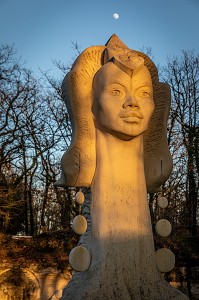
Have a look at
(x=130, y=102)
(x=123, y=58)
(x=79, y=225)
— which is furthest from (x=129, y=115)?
(x=79, y=225)

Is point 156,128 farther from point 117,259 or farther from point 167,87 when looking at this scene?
point 117,259

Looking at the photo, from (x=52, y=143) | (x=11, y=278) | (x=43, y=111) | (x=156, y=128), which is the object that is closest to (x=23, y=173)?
(x=52, y=143)

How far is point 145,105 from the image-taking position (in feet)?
10.9

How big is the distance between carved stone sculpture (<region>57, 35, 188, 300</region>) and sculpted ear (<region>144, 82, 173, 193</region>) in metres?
0.01

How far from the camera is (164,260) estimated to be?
10.5ft

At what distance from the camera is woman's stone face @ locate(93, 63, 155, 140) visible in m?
3.20

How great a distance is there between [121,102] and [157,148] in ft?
2.28

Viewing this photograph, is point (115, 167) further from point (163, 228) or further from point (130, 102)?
point (163, 228)

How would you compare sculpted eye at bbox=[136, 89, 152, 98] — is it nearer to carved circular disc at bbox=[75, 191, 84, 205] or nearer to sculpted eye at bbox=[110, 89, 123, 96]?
sculpted eye at bbox=[110, 89, 123, 96]

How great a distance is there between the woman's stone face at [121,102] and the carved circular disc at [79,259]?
106cm

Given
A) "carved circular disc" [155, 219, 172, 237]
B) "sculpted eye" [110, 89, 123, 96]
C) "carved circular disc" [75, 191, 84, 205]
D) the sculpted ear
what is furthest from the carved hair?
"carved circular disc" [155, 219, 172, 237]

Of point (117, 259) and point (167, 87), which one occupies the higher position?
point (167, 87)

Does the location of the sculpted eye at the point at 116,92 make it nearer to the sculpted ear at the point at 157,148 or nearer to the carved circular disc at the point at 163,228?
the sculpted ear at the point at 157,148

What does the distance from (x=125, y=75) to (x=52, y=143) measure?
11.7 meters
